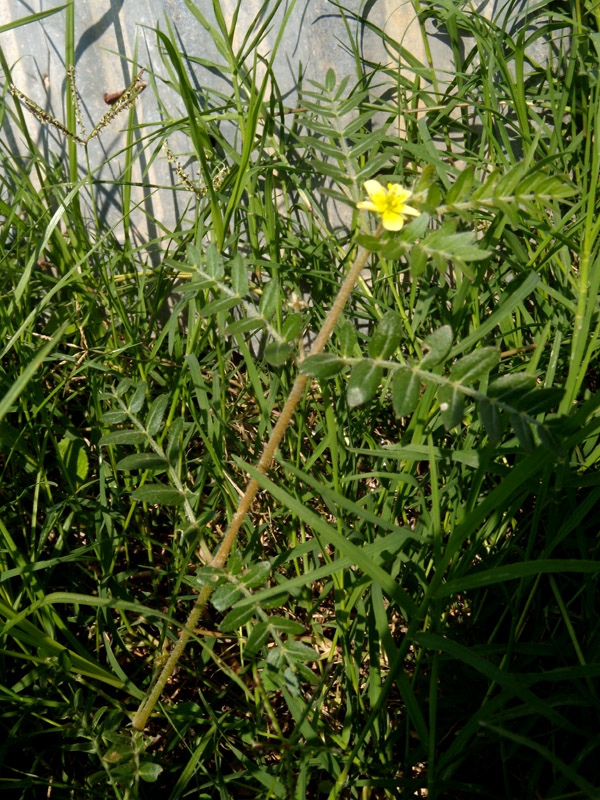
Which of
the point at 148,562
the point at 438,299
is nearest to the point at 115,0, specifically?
the point at 438,299

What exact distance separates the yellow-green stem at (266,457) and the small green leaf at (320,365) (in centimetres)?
3

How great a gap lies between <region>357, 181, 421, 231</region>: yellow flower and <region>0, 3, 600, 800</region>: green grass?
22 mm

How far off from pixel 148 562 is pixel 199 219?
83cm

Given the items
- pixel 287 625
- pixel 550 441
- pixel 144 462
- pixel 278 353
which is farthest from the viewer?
pixel 144 462

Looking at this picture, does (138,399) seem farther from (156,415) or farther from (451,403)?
(451,403)

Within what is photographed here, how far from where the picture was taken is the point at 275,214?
5.90 ft

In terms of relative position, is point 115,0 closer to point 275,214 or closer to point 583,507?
point 275,214

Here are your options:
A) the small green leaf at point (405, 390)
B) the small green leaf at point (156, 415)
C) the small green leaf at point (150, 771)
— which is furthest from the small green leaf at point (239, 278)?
the small green leaf at point (150, 771)

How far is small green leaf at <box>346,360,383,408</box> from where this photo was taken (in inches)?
39.6

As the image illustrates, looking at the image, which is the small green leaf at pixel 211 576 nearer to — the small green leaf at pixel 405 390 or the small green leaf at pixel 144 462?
the small green leaf at pixel 144 462

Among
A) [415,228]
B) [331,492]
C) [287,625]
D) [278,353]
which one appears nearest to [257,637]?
[287,625]

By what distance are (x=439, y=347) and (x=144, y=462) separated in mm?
583

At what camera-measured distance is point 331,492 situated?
1.19 m

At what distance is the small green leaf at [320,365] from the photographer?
1024 millimetres
